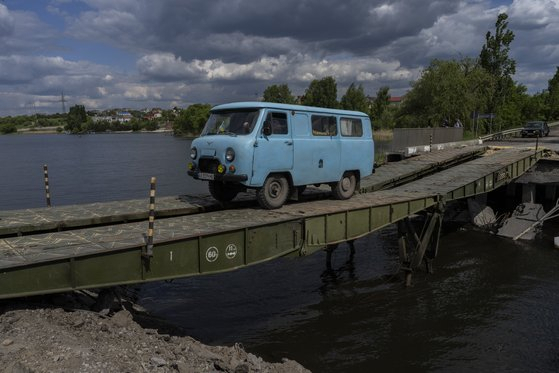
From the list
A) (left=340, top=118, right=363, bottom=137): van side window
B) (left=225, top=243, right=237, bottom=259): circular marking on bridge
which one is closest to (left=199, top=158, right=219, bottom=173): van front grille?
(left=225, top=243, right=237, bottom=259): circular marking on bridge

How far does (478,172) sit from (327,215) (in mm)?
11017

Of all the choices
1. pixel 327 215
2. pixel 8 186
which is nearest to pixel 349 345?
pixel 327 215

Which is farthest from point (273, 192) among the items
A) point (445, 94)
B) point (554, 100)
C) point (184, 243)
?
point (554, 100)

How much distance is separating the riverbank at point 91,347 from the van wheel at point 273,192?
3.64 m

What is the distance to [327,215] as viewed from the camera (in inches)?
429

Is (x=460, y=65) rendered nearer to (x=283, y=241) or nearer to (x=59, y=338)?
(x=283, y=241)

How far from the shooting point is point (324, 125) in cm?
1207

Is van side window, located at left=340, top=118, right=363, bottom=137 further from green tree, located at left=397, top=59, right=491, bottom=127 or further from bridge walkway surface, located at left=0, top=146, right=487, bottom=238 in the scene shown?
green tree, located at left=397, top=59, right=491, bottom=127

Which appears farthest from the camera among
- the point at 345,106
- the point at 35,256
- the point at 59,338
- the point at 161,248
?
the point at 345,106

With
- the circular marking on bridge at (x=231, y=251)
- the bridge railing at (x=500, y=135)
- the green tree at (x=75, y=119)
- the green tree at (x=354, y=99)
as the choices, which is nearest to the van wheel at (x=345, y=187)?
the circular marking on bridge at (x=231, y=251)

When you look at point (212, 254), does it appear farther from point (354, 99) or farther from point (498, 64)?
point (354, 99)

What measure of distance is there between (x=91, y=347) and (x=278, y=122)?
245 inches

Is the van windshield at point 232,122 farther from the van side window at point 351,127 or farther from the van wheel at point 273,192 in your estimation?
the van side window at point 351,127

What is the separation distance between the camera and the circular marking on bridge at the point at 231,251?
347 inches
